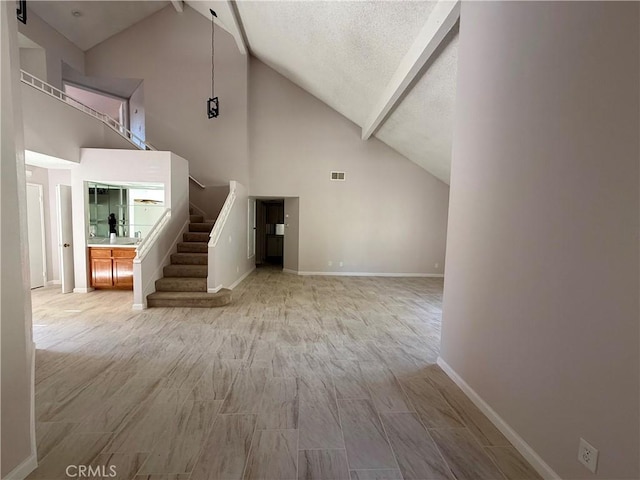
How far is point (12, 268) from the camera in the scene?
1449 mm

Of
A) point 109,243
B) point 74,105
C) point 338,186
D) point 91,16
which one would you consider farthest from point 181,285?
point 91,16

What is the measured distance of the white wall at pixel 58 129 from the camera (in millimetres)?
4477

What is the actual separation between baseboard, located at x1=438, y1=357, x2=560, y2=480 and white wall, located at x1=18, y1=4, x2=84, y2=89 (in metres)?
10.3

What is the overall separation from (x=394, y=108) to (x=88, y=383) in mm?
6316

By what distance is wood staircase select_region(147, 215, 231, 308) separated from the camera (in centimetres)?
480

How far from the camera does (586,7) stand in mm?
1476

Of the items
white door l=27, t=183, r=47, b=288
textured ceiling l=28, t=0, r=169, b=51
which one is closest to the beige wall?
white door l=27, t=183, r=47, b=288

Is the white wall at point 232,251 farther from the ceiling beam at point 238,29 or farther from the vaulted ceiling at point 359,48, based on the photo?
the ceiling beam at point 238,29

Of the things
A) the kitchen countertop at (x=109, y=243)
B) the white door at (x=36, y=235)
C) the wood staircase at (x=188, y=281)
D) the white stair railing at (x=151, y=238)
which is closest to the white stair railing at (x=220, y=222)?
the wood staircase at (x=188, y=281)

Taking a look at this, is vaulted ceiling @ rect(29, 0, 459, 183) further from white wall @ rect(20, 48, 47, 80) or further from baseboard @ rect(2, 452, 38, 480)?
baseboard @ rect(2, 452, 38, 480)

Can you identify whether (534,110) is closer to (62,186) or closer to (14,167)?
(14,167)

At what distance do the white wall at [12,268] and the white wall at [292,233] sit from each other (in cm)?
662

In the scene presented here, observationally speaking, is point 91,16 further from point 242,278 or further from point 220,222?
point 242,278

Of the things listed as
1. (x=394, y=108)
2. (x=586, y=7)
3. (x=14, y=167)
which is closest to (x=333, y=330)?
(x=14, y=167)
